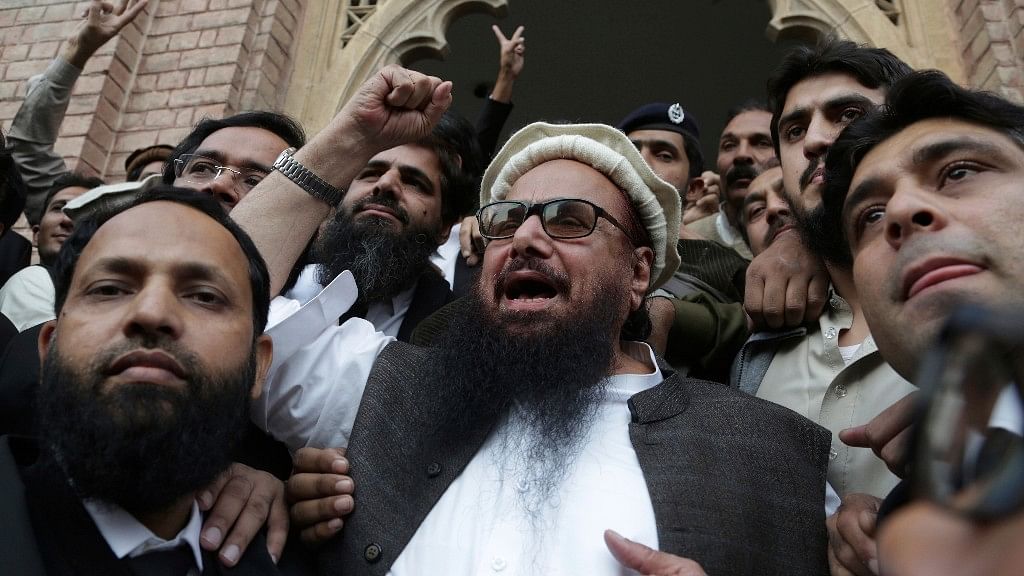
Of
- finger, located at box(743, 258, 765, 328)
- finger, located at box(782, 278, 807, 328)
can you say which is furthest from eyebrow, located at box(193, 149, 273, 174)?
finger, located at box(782, 278, 807, 328)

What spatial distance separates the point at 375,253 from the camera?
3271 mm

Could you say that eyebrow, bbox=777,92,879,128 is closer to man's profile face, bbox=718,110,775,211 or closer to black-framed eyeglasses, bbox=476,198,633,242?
black-framed eyeglasses, bbox=476,198,633,242

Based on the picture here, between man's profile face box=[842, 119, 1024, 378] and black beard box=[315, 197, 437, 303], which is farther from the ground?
black beard box=[315, 197, 437, 303]

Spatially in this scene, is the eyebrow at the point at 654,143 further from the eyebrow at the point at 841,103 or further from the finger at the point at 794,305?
the finger at the point at 794,305

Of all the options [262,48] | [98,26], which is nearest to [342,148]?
[98,26]

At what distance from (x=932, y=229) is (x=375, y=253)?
7.14ft

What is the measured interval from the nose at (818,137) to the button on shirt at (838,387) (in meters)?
0.51

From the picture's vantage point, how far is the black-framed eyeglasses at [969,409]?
608mm

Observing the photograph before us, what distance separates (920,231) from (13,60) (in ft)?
22.0

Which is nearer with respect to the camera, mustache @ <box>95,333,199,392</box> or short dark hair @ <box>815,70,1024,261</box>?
mustache @ <box>95,333,199,392</box>

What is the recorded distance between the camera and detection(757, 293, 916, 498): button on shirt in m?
2.18

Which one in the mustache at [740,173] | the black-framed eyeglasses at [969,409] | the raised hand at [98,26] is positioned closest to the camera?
the black-framed eyeglasses at [969,409]

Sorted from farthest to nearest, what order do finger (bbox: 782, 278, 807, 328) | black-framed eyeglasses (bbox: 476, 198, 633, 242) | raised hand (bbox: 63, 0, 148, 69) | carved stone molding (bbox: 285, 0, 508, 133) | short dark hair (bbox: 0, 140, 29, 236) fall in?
1. carved stone molding (bbox: 285, 0, 508, 133)
2. raised hand (bbox: 63, 0, 148, 69)
3. short dark hair (bbox: 0, 140, 29, 236)
4. finger (bbox: 782, 278, 807, 328)
5. black-framed eyeglasses (bbox: 476, 198, 633, 242)

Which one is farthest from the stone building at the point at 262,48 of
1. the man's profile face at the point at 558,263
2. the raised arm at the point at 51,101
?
the man's profile face at the point at 558,263
